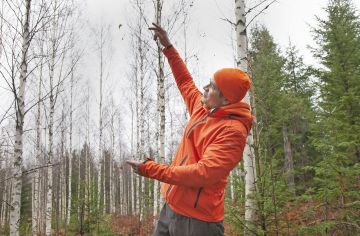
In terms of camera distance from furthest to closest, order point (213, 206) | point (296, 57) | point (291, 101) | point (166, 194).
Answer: point (296, 57), point (291, 101), point (166, 194), point (213, 206)

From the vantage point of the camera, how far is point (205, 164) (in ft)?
7.22

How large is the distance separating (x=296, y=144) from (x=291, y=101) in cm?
504

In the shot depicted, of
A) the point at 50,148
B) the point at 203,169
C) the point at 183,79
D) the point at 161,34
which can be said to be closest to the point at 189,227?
the point at 203,169

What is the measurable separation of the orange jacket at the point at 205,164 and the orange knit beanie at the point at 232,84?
69 millimetres

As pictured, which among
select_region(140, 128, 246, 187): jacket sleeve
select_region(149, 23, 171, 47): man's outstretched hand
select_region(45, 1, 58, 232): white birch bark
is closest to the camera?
select_region(140, 128, 246, 187): jacket sleeve

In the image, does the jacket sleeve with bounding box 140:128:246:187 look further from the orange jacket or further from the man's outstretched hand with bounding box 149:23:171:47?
the man's outstretched hand with bounding box 149:23:171:47

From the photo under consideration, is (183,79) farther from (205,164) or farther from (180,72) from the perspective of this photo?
(205,164)

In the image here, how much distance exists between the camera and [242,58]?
6.71 metres

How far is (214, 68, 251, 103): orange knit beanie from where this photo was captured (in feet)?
8.29

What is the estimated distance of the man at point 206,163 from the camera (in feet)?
7.27

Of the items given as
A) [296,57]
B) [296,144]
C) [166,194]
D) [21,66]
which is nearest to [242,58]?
[21,66]

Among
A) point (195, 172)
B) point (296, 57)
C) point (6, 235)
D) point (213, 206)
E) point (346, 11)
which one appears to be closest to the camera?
point (195, 172)

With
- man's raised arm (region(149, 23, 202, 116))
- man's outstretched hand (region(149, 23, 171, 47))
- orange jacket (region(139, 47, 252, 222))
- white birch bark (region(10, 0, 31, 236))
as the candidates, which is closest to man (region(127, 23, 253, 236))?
orange jacket (region(139, 47, 252, 222))

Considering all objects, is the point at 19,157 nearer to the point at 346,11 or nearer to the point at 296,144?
the point at 346,11
